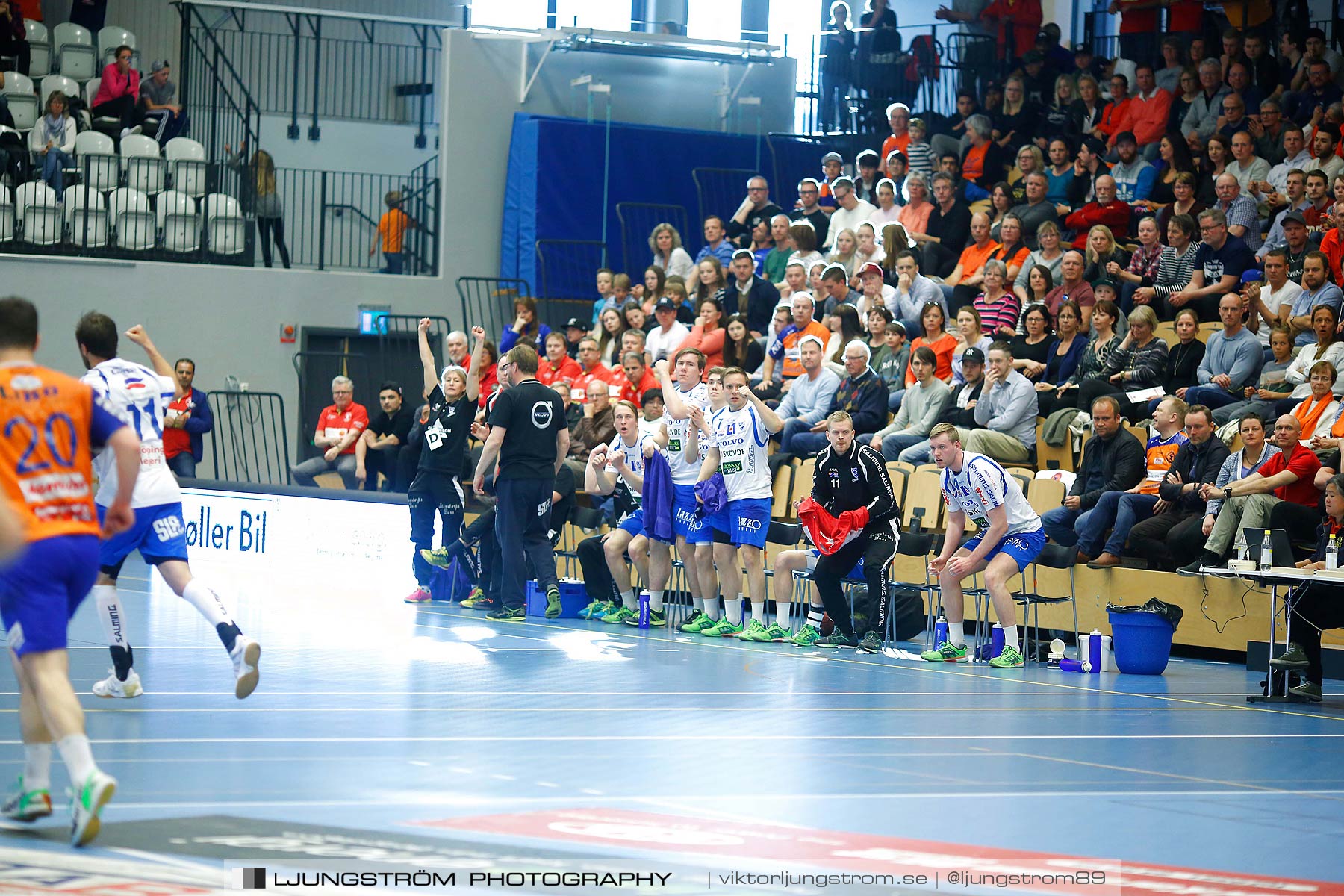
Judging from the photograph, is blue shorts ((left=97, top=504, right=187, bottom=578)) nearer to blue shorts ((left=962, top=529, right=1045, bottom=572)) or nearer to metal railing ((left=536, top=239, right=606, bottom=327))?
blue shorts ((left=962, top=529, right=1045, bottom=572))

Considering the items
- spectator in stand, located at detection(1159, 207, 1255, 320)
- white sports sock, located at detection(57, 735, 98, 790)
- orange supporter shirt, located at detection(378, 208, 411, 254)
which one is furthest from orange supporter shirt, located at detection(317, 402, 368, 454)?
white sports sock, located at detection(57, 735, 98, 790)

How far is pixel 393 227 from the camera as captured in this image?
2302 centimetres

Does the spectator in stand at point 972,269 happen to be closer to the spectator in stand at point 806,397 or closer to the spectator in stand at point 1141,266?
the spectator in stand at point 1141,266

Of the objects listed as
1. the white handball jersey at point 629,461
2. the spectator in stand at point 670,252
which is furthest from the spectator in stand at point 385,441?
the white handball jersey at point 629,461

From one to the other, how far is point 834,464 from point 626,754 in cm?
567

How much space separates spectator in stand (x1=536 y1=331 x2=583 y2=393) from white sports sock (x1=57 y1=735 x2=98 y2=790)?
12.8 meters

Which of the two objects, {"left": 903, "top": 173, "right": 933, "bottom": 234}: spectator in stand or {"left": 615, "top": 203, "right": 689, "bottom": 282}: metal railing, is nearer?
{"left": 903, "top": 173, "right": 933, "bottom": 234}: spectator in stand

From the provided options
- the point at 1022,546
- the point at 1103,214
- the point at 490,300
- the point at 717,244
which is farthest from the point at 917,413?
the point at 490,300

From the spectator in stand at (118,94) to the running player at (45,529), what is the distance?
17.8 meters

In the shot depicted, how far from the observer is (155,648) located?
11.3m

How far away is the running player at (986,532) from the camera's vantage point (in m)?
12.0

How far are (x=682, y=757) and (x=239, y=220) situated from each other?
1602cm

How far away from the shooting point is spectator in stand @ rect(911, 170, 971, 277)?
59.8 ft

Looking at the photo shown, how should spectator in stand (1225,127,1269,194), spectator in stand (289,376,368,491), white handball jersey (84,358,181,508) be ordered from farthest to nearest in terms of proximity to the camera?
1. spectator in stand (289,376,368,491)
2. spectator in stand (1225,127,1269,194)
3. white handball jersey (84,358,181,508)
